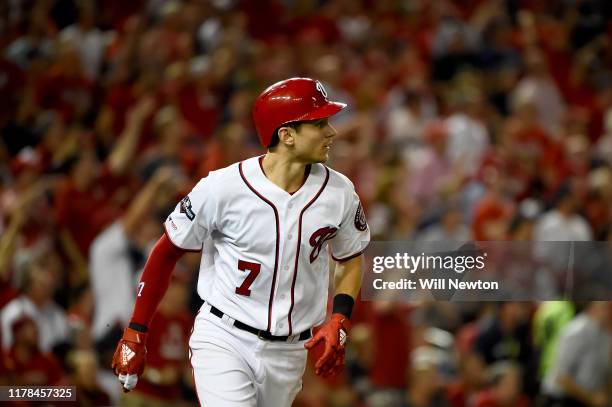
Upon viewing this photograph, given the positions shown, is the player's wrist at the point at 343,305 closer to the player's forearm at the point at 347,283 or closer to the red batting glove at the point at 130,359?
the player's forearm at the point at 347,283

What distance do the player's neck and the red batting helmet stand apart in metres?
0.08

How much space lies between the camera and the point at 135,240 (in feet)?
23.8

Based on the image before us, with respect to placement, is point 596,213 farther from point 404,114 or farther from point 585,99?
point 585,99

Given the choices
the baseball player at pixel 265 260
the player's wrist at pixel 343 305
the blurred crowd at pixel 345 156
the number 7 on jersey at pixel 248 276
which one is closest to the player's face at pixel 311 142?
the baseball player at pixel 265 260

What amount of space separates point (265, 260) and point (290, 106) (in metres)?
0.58

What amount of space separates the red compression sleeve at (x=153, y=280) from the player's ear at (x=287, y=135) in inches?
22.8

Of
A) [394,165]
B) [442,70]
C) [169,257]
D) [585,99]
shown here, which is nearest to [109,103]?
[394,165]

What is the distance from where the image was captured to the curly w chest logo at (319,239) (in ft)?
14.7

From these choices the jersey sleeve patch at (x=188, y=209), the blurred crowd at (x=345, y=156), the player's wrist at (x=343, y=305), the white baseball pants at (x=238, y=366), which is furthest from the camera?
the blurred crowd at (x=345, y=156)

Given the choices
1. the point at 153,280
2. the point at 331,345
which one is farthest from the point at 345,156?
the point at 331,345

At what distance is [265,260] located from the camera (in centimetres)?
446

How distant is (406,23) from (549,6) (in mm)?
1633

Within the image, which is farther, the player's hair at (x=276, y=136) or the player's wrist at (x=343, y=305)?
the player's wrist at (x=343, y=305)

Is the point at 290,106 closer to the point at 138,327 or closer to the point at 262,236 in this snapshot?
the point at 262,236
